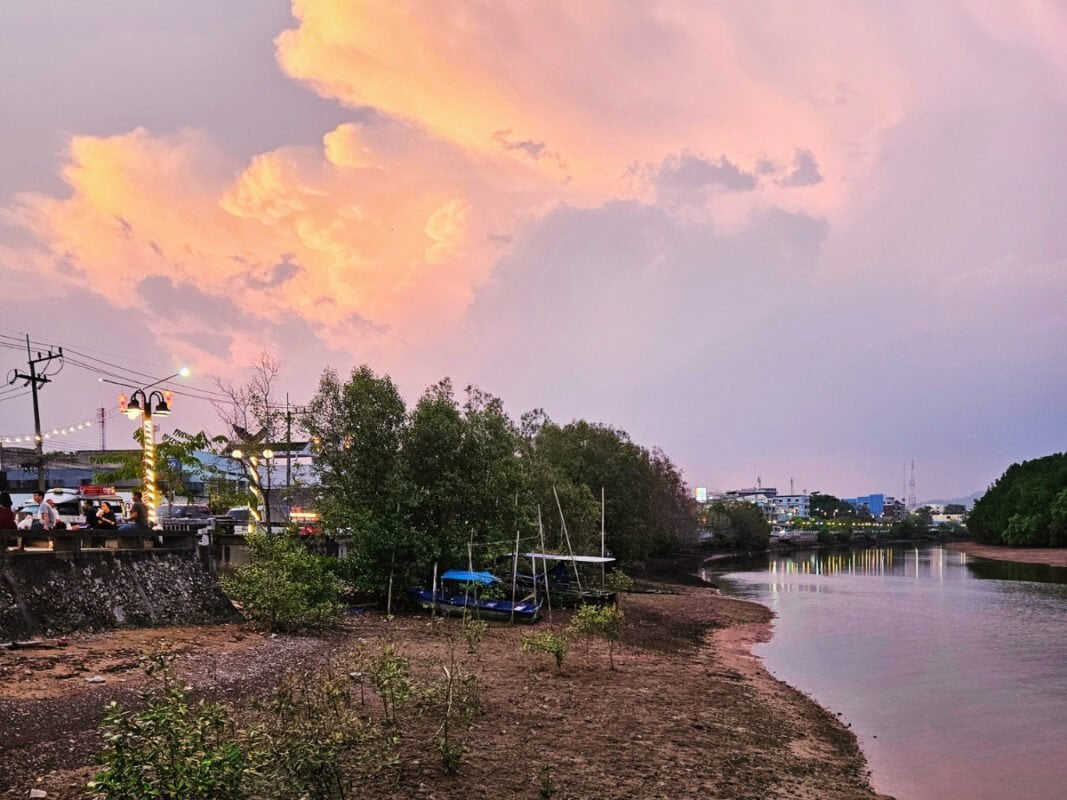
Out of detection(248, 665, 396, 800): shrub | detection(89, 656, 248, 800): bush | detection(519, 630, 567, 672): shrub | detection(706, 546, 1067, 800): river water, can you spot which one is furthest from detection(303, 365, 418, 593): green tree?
detection(89, 656, 248, 800): bush

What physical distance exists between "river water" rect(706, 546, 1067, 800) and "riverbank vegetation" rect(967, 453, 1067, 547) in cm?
7096

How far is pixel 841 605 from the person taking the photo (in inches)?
1970

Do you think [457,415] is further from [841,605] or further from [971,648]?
[841,605]

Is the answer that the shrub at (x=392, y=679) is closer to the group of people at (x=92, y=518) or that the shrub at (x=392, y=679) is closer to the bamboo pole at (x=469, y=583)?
the group of people at (x=92, y=518)

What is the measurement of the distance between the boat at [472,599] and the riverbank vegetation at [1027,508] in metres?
113

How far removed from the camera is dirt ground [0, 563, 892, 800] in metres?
10.9

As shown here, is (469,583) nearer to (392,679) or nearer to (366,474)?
(366,474)

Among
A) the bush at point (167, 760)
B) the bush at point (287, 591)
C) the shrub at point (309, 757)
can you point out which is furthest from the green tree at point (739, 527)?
the bush at point (167, 760)

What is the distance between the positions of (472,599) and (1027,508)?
430ft

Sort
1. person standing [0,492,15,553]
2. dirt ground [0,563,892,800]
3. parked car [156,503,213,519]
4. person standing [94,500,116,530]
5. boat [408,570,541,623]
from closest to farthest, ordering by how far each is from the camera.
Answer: dirt ground [0,563,892,800]
person standing [0,492,15,553]
person standing [94,500,116,530]
boat [408,570,541,623]
parked car [156,503,213,519]

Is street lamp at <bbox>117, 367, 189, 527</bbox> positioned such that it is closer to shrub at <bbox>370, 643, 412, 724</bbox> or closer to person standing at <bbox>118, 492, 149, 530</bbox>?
person standing at <bbox>118, 492, 149, 530</bbox>

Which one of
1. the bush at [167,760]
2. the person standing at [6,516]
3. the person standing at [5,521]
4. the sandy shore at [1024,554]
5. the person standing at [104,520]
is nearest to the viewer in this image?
the bush at [167,760]

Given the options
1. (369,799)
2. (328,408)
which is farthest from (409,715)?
(328,408)

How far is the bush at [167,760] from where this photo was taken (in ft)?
21.6
